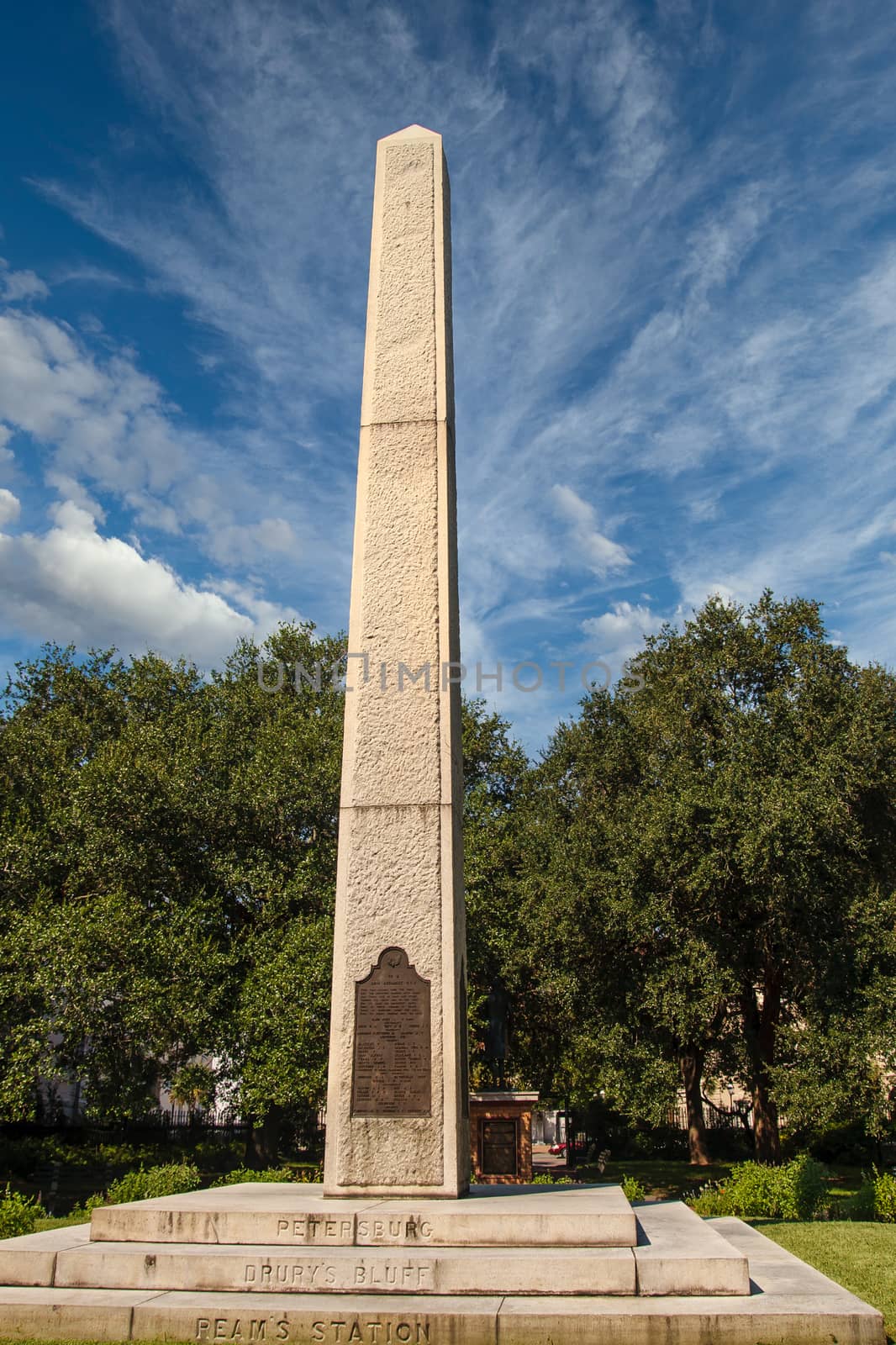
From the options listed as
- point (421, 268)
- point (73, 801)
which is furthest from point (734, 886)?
point (421, 268)

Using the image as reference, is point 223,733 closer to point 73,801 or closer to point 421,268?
point 73,801

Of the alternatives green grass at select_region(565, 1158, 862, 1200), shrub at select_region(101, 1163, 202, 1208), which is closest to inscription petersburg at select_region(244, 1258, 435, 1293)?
shrub at select_region(101, 1163, 202, 1208)

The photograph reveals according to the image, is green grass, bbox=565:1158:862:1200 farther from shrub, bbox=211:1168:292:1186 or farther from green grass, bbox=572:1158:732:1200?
shrub, bbox=211:1168:292:1186

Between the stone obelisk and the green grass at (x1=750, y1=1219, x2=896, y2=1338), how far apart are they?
3139 millimetres

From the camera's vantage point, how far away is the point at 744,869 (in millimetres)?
18938

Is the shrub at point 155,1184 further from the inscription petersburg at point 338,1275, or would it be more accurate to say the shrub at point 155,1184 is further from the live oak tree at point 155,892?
the inscription petersburg at point 338,1275

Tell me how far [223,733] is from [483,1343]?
16907mm

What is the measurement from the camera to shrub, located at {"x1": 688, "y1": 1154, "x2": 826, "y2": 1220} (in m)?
12.4

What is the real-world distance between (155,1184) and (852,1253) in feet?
27.9

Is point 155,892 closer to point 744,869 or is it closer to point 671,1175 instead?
point 744,869

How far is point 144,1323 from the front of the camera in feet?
19.1

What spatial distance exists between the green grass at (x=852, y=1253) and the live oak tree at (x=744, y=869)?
7583mm

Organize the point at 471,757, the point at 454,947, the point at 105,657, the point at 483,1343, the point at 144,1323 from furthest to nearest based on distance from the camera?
the point at 471,757, the point at 105,657, the point at 454,947, the point at 144,1323, the point at 483,1343

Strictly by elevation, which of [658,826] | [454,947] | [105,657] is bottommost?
[454,947]
